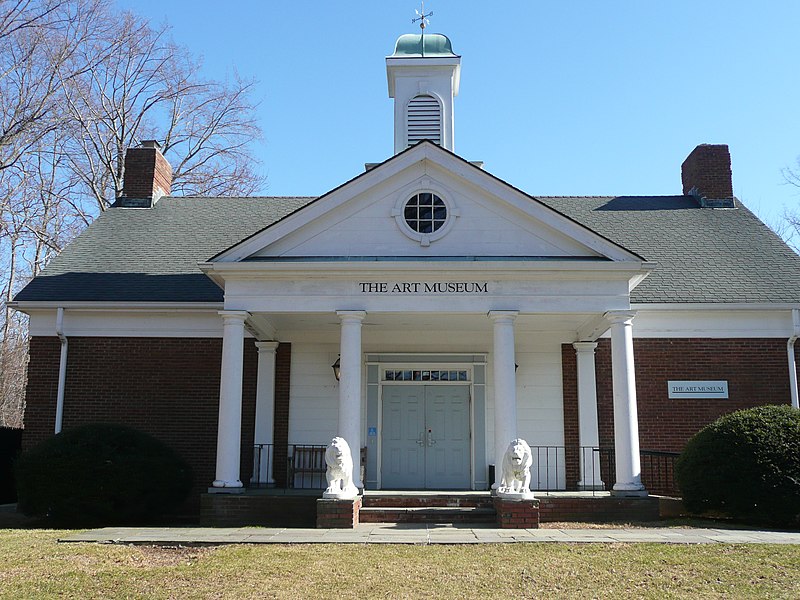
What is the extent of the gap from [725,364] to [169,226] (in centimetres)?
1366

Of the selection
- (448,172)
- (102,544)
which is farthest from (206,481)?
(448,172)

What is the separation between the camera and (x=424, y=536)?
1169 centimetres

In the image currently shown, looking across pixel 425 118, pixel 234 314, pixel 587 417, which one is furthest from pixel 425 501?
pixel 425 118

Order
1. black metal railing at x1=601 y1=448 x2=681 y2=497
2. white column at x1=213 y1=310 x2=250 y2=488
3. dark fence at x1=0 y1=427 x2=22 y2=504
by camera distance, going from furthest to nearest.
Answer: dark fence at x1=0 y1=427 x2=22 y2=504
black metal railing at x1=601 y1=448 x2=681 y2=497
white column at x1=213 y1=310 x2=250 y2=488

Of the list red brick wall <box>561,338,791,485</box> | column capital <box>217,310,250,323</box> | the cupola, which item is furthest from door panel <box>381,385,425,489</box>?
the cupola

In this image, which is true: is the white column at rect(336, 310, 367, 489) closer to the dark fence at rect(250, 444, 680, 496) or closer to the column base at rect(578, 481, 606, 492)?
the dark fence at rect(250, 444, 680, 496)

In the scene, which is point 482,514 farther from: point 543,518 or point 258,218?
point 258,218

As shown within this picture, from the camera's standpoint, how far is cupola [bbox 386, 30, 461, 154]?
20641 millimetres

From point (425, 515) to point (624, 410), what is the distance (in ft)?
13.1

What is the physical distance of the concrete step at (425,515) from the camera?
1362 centimetres

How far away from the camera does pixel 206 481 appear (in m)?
16.9

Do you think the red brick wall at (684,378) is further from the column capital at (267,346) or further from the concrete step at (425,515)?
the column capital at (267,346)

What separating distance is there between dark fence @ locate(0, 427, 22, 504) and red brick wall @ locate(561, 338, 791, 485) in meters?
12.6

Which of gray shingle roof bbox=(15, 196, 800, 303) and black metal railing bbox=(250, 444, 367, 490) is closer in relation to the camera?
black metal railing bbox=(250, 444, 367, 490)
